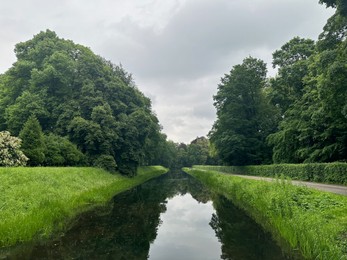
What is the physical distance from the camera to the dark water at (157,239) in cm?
1009

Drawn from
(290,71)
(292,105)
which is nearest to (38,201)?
(292,105)

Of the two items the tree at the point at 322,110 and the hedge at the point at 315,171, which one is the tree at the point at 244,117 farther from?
the hedge at the point at 315,171

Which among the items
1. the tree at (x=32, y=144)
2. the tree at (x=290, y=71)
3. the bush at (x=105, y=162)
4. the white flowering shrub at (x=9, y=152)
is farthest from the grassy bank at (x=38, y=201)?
the tree at (x=290, y=71)

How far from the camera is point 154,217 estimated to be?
17547 mm

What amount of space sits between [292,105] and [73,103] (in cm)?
3071

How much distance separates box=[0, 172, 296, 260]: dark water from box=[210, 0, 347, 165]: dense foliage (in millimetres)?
12248

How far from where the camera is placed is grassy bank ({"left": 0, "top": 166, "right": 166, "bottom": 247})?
1105 centimetres

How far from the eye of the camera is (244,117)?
54.1 m

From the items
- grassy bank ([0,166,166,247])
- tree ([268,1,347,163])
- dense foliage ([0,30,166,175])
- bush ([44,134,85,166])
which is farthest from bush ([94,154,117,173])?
tree ([268,1,347,163])

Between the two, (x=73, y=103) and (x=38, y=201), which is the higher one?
(x=73, y=103)

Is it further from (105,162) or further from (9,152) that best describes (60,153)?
(9,152)

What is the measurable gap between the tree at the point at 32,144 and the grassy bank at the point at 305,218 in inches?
745

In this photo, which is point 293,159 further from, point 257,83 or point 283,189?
point 283,189

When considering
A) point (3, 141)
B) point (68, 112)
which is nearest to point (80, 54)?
A: point (68, 112)
